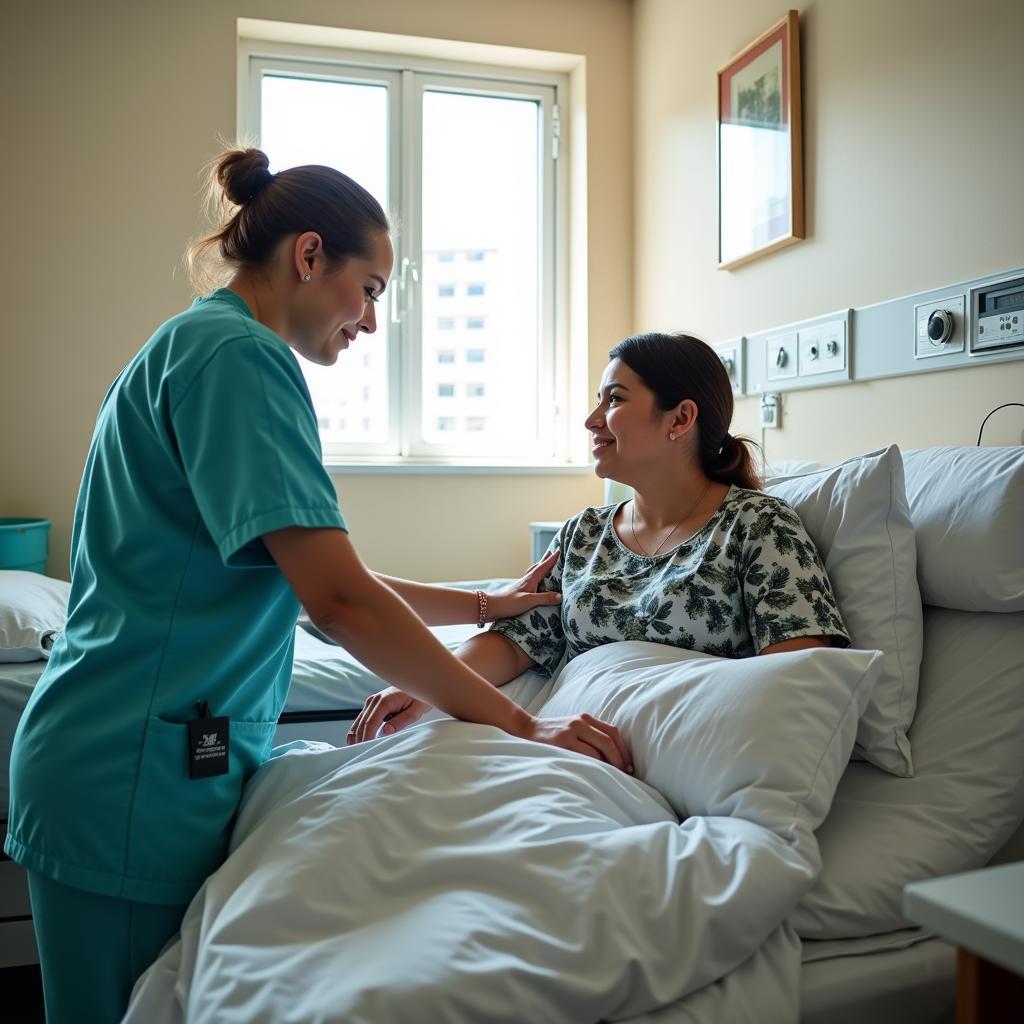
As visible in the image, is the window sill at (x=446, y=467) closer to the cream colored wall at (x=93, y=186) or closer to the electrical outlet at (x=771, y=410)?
the cream colored wall at (x=93, y=186)

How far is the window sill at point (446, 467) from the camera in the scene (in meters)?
3.29

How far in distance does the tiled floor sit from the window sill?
1684mm

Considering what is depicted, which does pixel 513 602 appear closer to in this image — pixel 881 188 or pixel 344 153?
pixel 881 188

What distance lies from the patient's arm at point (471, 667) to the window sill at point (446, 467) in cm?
172

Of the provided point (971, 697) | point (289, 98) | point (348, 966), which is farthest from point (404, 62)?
point (348, 966)

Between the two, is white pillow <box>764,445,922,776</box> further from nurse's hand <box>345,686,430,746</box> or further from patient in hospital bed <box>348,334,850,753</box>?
nurse's hand <box>345,686,430,746</box>

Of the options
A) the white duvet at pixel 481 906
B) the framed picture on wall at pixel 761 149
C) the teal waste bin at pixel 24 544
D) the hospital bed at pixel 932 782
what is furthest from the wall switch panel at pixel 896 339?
the teal waste bin at pixel 24 544

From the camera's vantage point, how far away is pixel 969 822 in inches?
45.9

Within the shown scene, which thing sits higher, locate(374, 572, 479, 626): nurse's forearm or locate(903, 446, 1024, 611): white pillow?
locate(903, 446, 1024, 611): white pillow

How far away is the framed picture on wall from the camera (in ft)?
7.84

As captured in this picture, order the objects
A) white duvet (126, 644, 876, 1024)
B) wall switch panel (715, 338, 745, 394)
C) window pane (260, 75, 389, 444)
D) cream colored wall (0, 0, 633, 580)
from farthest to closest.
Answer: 1. window pane (260, 75, 389, 444)
2. cream colored wall (0, 0, 633, 580)
3. wall switch panel (715, 338, 745, 394)
4. white duvet (126, 644, 876, 1024)

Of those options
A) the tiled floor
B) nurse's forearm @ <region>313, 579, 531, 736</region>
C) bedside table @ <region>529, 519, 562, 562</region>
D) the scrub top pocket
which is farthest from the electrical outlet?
the tiled floor

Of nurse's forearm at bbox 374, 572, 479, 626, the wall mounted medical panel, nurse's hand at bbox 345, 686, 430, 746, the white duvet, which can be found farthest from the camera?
the wall mounted medical panel

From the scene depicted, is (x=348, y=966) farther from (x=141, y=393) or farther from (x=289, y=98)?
(x=289, y=98)
